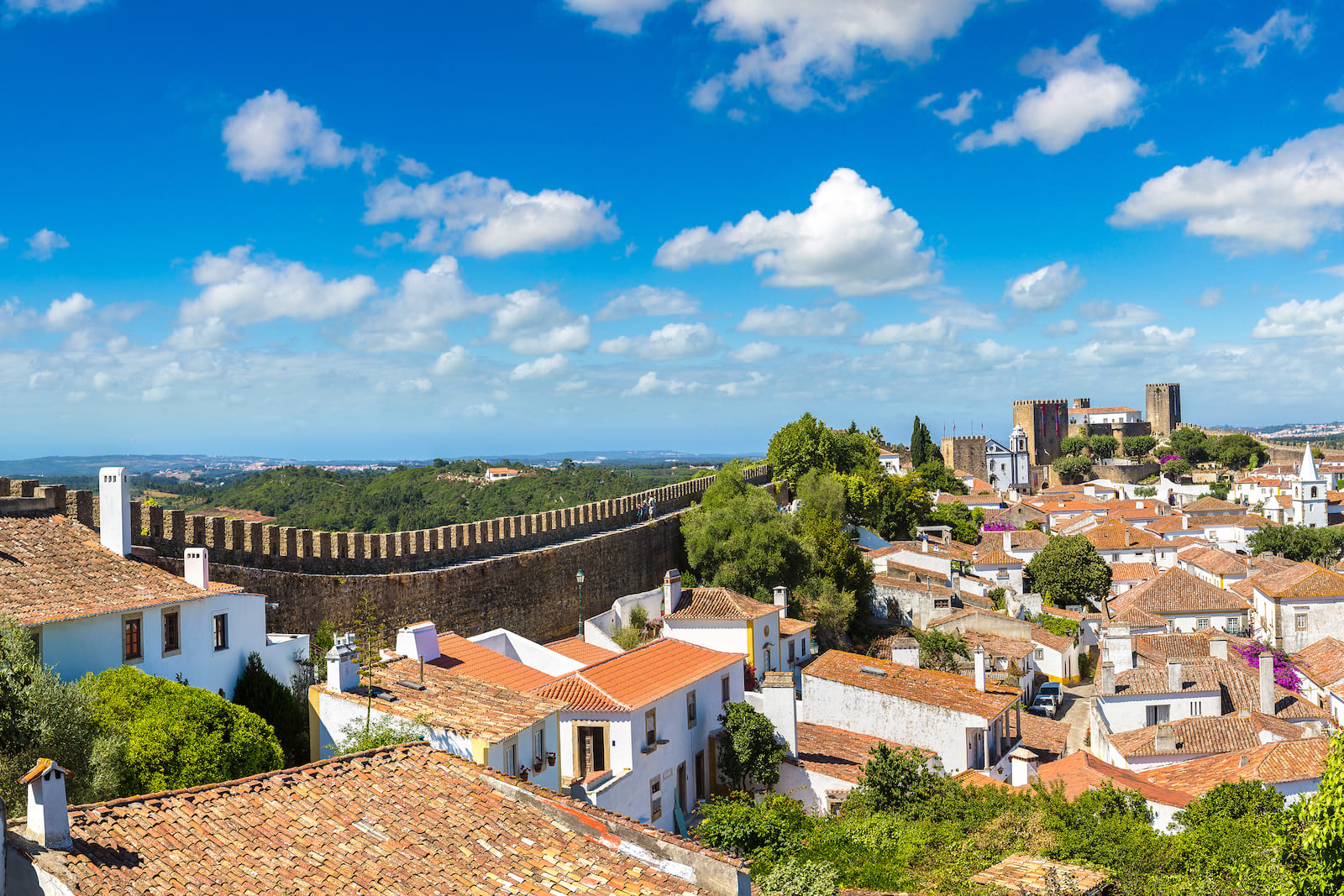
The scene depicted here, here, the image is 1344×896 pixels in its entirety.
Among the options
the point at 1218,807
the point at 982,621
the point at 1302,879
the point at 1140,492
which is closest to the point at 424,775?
→ the point at 1302,879

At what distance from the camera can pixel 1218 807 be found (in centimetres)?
1078

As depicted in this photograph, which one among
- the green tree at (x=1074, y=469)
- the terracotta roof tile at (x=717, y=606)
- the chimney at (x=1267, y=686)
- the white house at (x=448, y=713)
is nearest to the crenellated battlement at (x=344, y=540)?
the terracotta roof tile at (x=717, y=606)

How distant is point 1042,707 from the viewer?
71.4 ft

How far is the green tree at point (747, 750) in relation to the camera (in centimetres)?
1347

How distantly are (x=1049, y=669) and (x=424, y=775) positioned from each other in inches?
830

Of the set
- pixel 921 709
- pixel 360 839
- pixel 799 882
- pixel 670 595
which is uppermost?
pixel 360 839

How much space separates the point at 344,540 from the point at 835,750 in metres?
8.01

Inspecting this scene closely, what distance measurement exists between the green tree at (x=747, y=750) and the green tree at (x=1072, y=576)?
70.5ft

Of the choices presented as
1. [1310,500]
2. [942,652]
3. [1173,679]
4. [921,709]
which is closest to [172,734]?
[921,709]

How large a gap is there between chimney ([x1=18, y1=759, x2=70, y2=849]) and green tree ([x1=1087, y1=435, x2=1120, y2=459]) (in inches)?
3000

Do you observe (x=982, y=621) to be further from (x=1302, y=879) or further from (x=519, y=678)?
(x=1302, y=879)

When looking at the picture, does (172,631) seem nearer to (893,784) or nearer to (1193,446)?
(893,784)

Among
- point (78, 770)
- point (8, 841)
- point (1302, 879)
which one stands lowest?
point (1302, 879)

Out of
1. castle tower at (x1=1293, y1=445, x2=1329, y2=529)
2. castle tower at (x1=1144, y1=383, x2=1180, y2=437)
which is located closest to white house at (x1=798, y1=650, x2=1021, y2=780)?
castle tower at (x1=1293, y1=445, x2=1329, y2=529)
